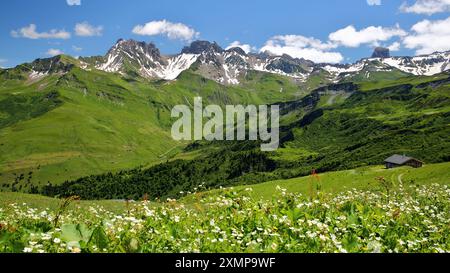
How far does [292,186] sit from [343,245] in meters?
98.5

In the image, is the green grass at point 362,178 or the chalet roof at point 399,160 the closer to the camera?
the green grass at point 362,178

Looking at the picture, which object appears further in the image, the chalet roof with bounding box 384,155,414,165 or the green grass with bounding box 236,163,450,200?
the chalet roof with bounding box 384,155,414,165

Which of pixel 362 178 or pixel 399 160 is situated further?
pixel 399 160

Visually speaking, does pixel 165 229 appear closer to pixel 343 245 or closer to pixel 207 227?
pixel 207 227

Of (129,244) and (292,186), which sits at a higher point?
(129,244)

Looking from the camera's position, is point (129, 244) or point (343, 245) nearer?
point (129, 244)
